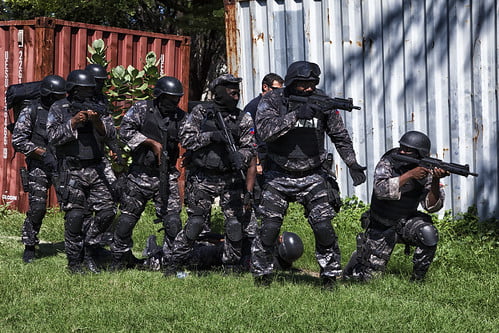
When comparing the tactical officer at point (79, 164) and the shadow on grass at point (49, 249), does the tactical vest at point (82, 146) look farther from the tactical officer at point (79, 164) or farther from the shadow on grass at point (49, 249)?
the shadow on grass at point (49, 249)

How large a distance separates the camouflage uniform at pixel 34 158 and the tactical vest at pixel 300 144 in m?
2.91

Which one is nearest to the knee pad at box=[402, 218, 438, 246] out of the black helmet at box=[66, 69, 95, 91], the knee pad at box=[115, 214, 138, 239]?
the knee pad at box=[115, 214, 138, 239]

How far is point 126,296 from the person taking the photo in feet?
21.2

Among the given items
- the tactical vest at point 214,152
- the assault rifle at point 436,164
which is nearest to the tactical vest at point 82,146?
the tactical vest at point 214,152

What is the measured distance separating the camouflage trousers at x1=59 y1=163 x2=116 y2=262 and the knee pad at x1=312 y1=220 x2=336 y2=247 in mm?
2437

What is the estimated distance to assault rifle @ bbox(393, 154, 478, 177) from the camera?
6.28 metres

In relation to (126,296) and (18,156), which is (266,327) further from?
(18,156)

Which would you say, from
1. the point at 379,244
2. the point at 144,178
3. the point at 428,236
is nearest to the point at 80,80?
the point at 144,178

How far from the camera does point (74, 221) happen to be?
772 centimetres

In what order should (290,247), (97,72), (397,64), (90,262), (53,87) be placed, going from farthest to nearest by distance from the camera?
1. (397,64)
2. (53,87)
3. (97,72)
4. (90,262)
5. (290,247)

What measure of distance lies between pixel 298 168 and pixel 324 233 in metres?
0.62

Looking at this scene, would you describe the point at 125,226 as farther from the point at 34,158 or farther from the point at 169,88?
the point at 34,158

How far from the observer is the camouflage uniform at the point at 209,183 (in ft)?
24.5

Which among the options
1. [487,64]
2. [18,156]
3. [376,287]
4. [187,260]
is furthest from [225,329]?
[18,156]
